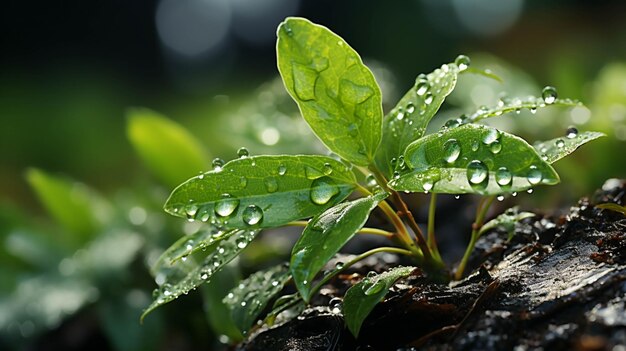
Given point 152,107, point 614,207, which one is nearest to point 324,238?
point 614,207

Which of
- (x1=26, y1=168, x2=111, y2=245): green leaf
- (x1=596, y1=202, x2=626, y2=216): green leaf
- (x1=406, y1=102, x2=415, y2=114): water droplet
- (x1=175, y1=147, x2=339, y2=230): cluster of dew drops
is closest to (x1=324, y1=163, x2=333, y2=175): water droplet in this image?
(x1=175, y1=147, x2=339, y2=230): cluster of dew drops

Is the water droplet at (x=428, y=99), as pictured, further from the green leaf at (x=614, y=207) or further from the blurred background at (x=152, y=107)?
the blurred background at (x=152, y=107)

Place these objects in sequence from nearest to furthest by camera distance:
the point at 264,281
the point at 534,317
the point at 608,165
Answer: the point at 534,317
the point at 264,281
the point at 608,165

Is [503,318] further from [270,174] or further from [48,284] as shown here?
[48,284]

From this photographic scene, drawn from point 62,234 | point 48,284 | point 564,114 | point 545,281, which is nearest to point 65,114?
point 62,234

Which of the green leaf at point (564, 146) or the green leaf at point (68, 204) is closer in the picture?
the green leaf at point (564, 146)

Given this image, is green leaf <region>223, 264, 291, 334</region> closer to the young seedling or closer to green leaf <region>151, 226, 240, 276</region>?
the young seedling

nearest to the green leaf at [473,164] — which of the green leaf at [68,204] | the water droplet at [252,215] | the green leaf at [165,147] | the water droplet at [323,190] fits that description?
the water droplet at [323,190]
